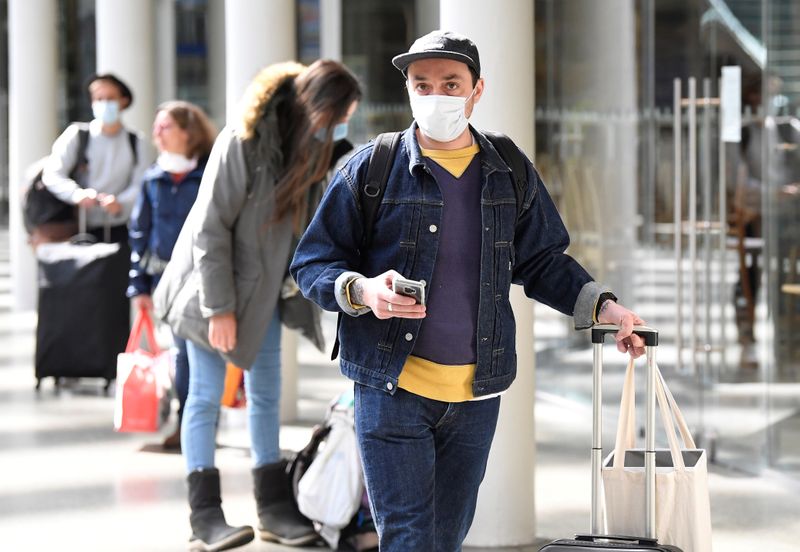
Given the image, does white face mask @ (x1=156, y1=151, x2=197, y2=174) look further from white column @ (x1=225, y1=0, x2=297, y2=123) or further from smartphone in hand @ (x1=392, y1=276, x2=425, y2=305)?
smartphone in hand @ (x1=392, y1=276, x2=425, y2=305)

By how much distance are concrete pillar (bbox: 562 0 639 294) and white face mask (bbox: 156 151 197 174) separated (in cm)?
274

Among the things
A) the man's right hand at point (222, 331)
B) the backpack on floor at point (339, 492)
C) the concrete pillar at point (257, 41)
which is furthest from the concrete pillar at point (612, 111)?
the man's right hand at point (222, 331)

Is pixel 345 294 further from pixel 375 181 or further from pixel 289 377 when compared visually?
pixel 289 377

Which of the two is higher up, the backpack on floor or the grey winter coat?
the grey winter coat

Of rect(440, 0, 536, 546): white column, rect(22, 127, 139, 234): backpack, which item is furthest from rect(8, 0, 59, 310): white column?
rect(440, 0, 536, 546): white column

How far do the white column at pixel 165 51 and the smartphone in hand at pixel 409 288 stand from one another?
19934 millimetres

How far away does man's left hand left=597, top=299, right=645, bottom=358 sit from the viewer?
3.55 meters

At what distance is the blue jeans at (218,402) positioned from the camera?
5.49m

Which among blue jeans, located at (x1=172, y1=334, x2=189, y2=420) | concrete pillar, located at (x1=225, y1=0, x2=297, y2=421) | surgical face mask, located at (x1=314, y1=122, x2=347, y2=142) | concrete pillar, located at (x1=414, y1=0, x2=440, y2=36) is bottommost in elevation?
blue jeans, located at (x1=172, y1=334, x2=189, y2=420)

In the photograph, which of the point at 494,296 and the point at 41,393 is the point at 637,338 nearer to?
the point at 494,296

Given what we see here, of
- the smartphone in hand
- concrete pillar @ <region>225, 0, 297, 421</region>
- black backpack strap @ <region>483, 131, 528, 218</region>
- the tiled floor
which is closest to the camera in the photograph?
the smartphone in hand

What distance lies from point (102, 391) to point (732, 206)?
172 inches

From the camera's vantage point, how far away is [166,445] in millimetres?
7574

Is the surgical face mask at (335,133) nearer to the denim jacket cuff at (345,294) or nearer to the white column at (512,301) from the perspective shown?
the white column at (512,301)
